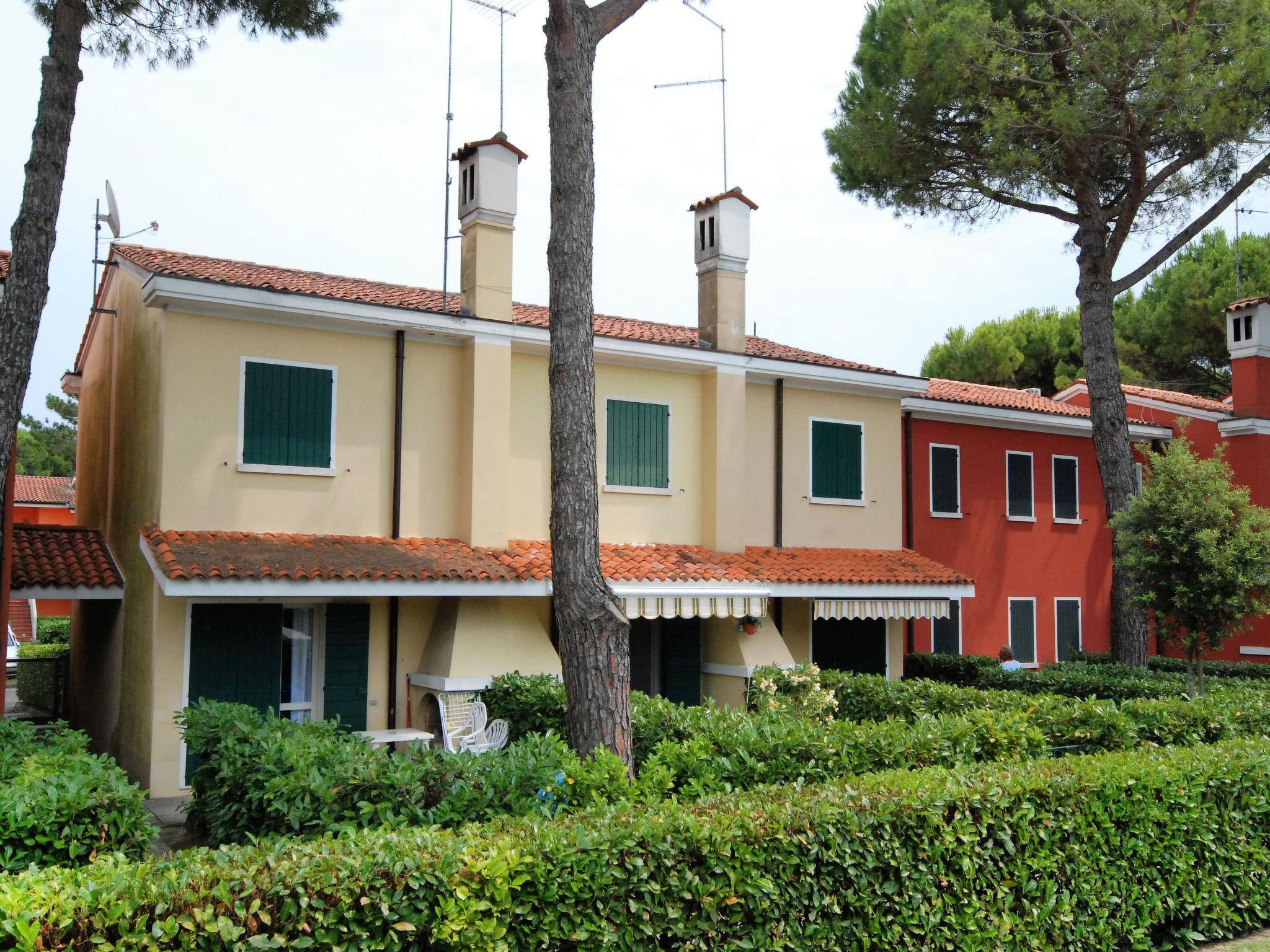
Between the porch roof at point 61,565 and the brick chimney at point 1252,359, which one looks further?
the brick chimney at point 1252,359

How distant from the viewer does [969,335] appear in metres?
37.5

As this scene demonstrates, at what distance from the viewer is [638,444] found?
57.5 ft

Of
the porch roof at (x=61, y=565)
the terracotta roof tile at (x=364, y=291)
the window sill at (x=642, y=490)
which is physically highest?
the terracotta roof tile at (x=364, y=291)

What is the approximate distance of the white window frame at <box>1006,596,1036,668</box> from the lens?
75.2 feet

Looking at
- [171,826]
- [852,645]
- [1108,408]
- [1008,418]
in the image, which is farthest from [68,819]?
[1008,418]

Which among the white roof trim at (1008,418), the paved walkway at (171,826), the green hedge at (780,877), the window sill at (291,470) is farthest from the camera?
the white roof trim at (1008,418)

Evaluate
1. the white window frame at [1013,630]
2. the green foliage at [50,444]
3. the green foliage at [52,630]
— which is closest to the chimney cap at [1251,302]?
the white window frame at [1013,630]

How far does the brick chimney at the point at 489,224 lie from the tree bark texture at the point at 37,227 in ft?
18.3

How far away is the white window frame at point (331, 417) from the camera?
1438cm

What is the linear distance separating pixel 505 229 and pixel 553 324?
7095 mm

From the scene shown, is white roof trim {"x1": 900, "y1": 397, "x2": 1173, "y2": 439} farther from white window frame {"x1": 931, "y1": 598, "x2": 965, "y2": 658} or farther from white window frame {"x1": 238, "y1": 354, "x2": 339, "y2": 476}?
white window frame {"x1": 238, "y1": 354, "x2": 339, "y2": 476}

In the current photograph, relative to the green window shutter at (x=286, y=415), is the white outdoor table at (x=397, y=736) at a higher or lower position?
lower

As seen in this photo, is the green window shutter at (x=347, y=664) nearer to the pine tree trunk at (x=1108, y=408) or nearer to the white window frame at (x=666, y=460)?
the white window frame at (x=666, y=460)

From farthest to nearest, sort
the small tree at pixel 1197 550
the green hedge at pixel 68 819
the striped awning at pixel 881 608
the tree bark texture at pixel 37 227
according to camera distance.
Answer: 1. the striped awning at pixel 881 608
2. the small tree at pixel 1197 550
3. the tree bark texture at pixel 37 227
4. the green hedge at pixel 68 819
